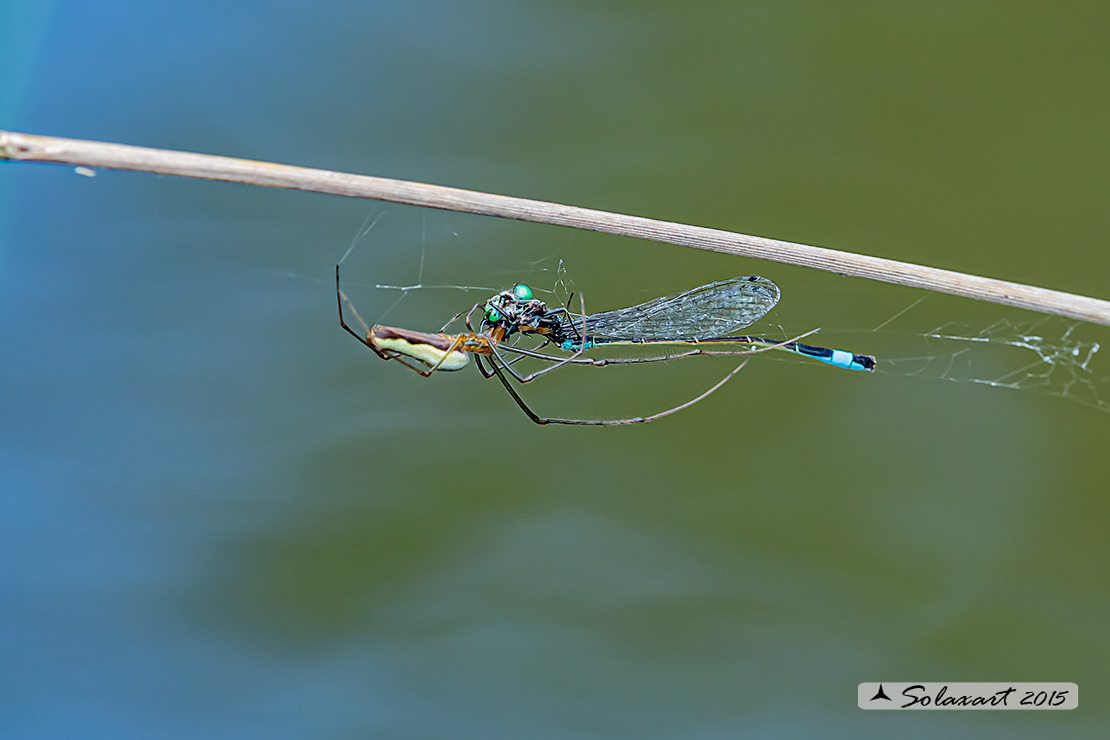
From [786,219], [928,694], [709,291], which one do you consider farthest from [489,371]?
[928,694]

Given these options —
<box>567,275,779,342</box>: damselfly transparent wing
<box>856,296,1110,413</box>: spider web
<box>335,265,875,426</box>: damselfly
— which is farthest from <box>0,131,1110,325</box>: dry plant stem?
<box>856,296,1110,413</box>: spider web

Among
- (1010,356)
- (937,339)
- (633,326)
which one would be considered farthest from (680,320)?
(1010,356)

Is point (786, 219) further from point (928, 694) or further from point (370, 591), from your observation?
point (370, 591)

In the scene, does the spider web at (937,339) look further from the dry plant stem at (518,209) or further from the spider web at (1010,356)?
the dry plant stem at (518,209)

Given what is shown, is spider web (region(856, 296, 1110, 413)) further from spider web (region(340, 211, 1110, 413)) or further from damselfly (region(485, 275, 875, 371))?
damselfly (region(485, 275, 875, 371))

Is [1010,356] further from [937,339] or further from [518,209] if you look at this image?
[518,209]

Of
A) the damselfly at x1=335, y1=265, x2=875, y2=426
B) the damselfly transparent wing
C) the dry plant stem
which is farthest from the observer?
the damselfly transparent wing
